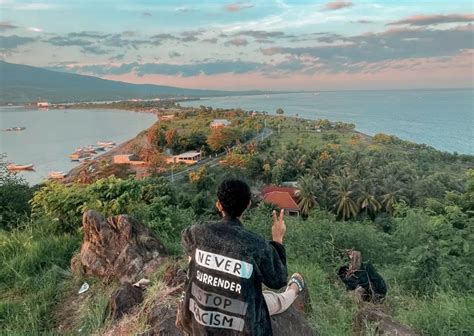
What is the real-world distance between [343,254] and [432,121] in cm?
11233

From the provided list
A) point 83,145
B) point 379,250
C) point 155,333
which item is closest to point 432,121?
point 83,145

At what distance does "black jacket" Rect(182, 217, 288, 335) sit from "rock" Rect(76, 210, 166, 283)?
2116 mm

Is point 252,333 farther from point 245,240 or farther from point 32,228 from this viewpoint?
point 32,228

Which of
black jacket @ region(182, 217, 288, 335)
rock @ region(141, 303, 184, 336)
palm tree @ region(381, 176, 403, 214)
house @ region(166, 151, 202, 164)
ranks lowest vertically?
house @ region(166, 151, 202, 164)

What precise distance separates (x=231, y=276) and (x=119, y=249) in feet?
8.49

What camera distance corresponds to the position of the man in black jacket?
206 centimetres

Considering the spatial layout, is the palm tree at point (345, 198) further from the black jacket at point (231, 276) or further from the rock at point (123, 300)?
the black jacket at point (231, 276)

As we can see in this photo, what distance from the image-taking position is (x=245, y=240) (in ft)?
6.82

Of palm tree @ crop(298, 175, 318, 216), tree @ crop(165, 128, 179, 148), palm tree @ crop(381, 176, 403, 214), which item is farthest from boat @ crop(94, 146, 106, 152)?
palm tree @ crop(381, 176, 403, 214)

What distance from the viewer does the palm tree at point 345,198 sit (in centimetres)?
3156

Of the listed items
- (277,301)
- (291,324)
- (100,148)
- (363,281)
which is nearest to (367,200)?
(363,281)

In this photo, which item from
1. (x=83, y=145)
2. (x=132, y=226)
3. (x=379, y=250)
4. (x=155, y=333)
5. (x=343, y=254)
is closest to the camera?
(x=155, y=333)

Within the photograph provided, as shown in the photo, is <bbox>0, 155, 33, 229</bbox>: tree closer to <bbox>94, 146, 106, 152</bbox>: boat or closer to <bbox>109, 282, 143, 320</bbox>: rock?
<bbox>109, 282, 143, 320</bbox>: rock

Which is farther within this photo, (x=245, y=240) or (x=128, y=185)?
(x=128, y=185)
